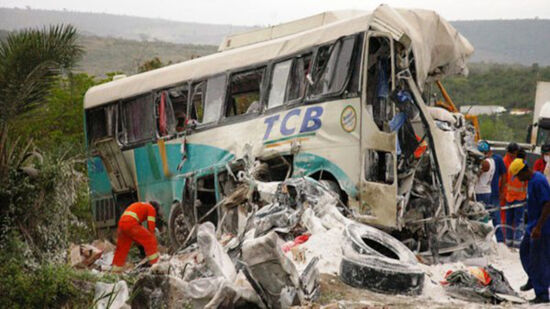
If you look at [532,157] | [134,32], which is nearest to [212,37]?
[134,32]

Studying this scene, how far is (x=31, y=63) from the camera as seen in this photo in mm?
9039

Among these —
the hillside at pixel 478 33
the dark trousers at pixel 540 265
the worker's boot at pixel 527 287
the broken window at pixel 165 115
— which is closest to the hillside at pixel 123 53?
the broken window at pixel 165 115

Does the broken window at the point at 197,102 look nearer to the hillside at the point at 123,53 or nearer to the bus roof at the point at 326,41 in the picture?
the bus roof at the point at 326,41

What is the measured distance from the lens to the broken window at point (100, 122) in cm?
1483

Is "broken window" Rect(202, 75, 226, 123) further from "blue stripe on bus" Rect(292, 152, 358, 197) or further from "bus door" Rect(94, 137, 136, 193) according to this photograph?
"bus door" Rect(94, 137, 136, 193)

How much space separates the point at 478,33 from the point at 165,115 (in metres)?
150

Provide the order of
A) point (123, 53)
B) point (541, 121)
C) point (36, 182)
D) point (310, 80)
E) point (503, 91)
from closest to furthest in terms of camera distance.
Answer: point (36, 182) < point (310, 80) < point (541, 121) < point (503, 91) < point (123, 53)

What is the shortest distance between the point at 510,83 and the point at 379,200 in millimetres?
51310

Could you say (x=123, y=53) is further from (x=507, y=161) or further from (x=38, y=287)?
(x=38, y=287)

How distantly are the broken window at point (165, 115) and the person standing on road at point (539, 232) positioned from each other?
20.9 feet

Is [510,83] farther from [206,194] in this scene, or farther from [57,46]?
[57,46]

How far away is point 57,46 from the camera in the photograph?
9203mm

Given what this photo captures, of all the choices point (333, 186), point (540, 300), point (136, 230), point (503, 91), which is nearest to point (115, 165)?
point (136, 230)

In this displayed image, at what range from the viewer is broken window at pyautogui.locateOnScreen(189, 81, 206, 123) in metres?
12.7
